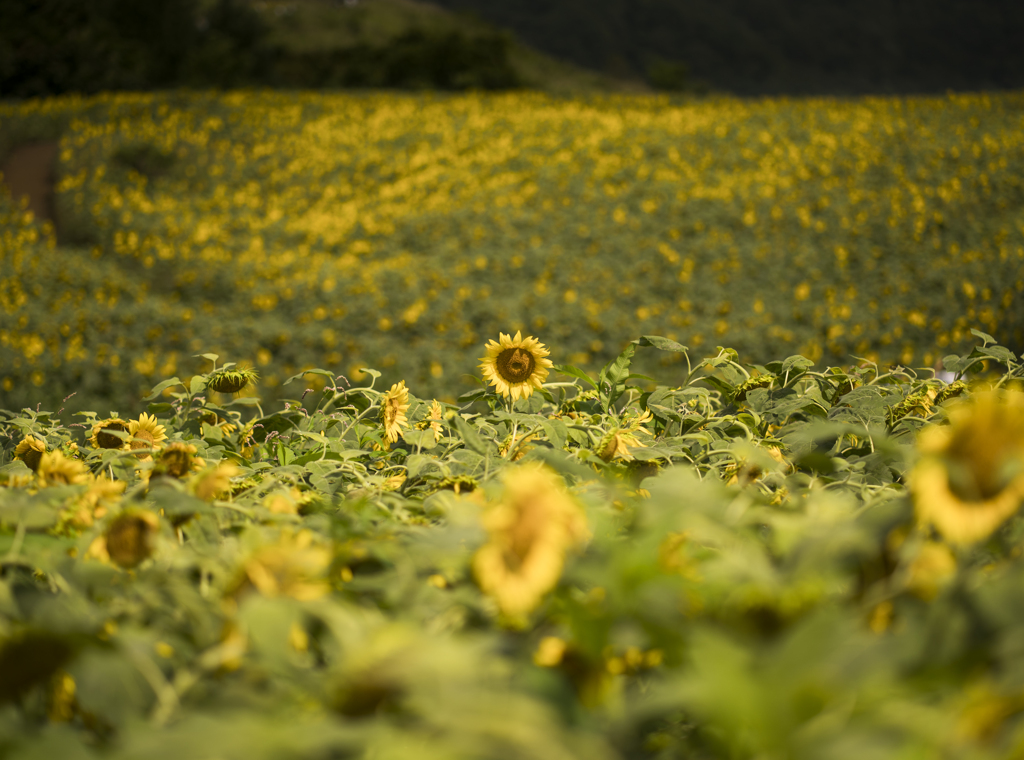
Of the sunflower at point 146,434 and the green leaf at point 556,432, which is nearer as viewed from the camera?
the green leaf at point 556,432

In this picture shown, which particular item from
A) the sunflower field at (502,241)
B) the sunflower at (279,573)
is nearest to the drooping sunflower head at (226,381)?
the sunflower at (279,573)

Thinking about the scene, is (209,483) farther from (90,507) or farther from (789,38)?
(789,38)

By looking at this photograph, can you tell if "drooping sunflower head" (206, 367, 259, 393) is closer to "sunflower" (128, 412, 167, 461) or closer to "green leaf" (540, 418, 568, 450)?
"sunflower" (128, 412, 167, 461)

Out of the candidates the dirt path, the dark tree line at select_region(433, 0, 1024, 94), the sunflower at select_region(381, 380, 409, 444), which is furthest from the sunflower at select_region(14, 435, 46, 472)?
the dark tree line at select_region(433, 0, 1024, 94)

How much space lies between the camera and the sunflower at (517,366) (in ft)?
3.75

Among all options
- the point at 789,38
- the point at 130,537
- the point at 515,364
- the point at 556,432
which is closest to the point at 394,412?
the point at 515,364

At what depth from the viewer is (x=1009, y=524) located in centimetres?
58

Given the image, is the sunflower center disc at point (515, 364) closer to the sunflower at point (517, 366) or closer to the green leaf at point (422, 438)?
the sunflower at point (517, 366)

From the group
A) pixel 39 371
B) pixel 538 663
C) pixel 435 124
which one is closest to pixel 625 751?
→ pixel 538 663

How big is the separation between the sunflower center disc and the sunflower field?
278 cm

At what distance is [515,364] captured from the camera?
3.79 ft

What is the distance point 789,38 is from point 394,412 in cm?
3084

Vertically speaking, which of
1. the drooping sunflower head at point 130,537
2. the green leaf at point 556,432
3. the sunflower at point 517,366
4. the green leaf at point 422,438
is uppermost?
the sunflower at point 517,366

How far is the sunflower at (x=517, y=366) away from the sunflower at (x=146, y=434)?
55 cm
